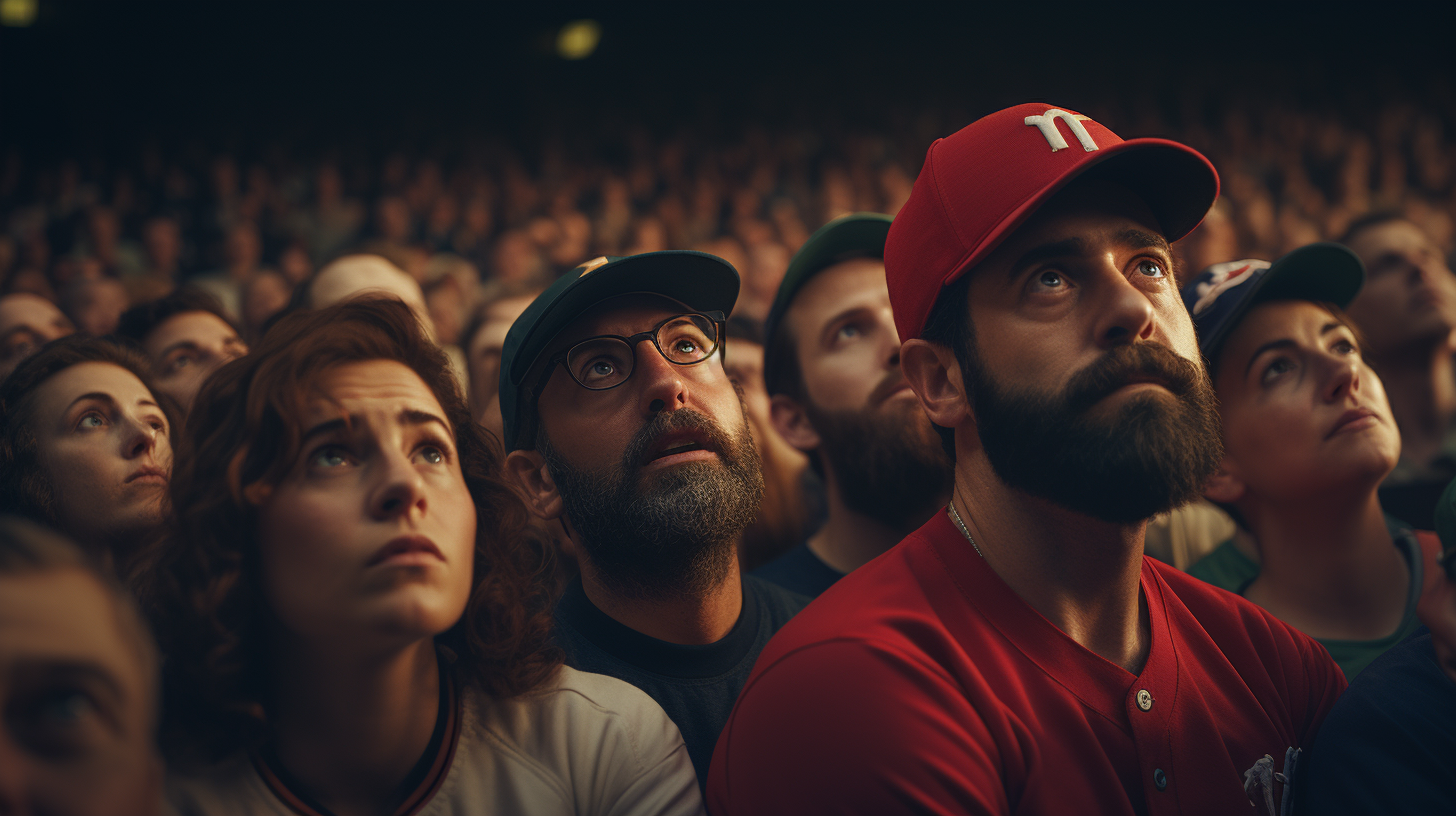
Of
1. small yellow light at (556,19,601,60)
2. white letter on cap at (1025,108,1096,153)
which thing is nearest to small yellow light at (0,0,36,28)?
small yellow light at (556,19,601,60)

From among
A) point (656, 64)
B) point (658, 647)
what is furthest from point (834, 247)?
point (656, 64)

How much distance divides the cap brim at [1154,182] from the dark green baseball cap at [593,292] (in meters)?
0.78

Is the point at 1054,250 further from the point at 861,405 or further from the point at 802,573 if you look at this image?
the point at 802,573

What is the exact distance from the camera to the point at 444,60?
1277 cm

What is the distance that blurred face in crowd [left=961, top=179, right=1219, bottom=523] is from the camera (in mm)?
1494

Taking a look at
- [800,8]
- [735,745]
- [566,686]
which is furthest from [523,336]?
[800,8]

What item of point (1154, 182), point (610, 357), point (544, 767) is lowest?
point (544, 767)

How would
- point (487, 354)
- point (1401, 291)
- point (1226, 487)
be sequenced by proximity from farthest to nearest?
1. point (1401, 291)
2. point (487, 354)
3. point (1226, 487)

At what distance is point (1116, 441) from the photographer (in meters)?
1.48

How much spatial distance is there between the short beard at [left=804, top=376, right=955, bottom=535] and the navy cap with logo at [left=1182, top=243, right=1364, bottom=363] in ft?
2.63

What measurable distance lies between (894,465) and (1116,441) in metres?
1.22

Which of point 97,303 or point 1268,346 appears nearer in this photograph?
point 1268,346

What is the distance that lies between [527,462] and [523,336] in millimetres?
341

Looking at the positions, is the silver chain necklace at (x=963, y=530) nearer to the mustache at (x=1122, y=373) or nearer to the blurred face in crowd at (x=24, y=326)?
the mustache at (x=1122, y=373)
